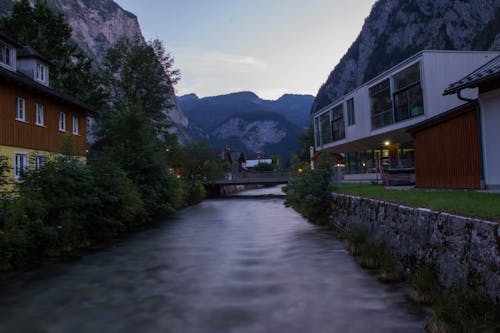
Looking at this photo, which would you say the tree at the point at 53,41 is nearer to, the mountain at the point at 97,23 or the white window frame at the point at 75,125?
the white window frame at the point at 75,125

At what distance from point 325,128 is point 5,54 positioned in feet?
91.9

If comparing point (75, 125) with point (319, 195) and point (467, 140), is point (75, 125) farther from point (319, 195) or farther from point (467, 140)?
point (467, 140)

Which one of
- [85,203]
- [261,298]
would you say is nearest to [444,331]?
[261,298]

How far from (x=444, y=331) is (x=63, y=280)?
9.30 m

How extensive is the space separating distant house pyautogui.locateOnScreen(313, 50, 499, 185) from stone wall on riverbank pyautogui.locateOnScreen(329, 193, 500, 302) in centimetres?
692

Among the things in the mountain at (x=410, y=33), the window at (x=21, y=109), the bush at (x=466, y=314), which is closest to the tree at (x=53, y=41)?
the window at (x=21, y=109)

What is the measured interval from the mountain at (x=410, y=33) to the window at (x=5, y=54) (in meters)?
69.5

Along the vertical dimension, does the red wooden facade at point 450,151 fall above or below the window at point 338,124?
below

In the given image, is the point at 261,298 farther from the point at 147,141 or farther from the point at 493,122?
the point at 147,141

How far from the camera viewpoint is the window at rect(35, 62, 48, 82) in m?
26.6

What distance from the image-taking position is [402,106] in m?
25.5

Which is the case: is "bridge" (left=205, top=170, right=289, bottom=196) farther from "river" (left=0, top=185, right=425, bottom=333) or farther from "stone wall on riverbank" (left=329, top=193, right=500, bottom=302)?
"stone wall on riverbank" (left=329, top=193, right=500, bottom=302)

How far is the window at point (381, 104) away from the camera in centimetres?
2714

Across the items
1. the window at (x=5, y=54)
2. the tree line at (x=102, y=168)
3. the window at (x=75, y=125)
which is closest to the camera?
the tree line at (x=102, y=168)
